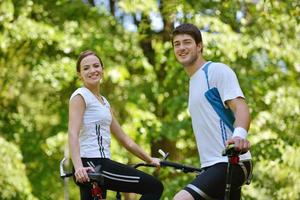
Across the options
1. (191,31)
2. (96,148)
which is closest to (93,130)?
(96,148)

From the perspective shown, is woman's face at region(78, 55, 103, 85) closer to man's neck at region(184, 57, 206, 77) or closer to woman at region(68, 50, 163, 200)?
woman at region(68, 50, 163, 200)

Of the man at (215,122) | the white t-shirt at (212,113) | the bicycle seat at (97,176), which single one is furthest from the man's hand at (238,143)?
the bicycle seat at (97,176)

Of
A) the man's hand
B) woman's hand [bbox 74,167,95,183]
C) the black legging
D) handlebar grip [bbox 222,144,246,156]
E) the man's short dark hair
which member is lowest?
the black legging

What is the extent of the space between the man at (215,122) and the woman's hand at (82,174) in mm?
701

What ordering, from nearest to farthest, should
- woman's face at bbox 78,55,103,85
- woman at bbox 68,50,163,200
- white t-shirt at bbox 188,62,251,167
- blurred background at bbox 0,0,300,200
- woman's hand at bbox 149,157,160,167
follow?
white t-shirt at bbox 188,62,251,167, woman at bbox 68,50,163,200, woman's face at bbox 78,55,103,85, woman's hand at bbox 149,157,160,167, blurred background at bbox 0,0,300,200

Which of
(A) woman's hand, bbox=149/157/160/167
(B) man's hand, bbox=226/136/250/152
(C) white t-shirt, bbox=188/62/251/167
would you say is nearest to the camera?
(B) man's hand, bbox=226/136/250/152

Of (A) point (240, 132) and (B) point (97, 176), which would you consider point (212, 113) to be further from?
(B) point (97, 176)

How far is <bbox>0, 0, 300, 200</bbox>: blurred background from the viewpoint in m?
11.8

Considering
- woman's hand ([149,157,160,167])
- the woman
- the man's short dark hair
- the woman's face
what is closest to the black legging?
the woman

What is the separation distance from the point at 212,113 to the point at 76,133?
1.02m

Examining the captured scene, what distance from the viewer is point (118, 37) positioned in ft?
42.8

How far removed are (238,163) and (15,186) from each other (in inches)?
351

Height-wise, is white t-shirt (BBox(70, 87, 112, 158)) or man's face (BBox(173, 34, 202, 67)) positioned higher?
man's face (BBox(173, 34, 202, 67))

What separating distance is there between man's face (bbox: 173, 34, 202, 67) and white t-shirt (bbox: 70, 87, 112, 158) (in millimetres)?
762
